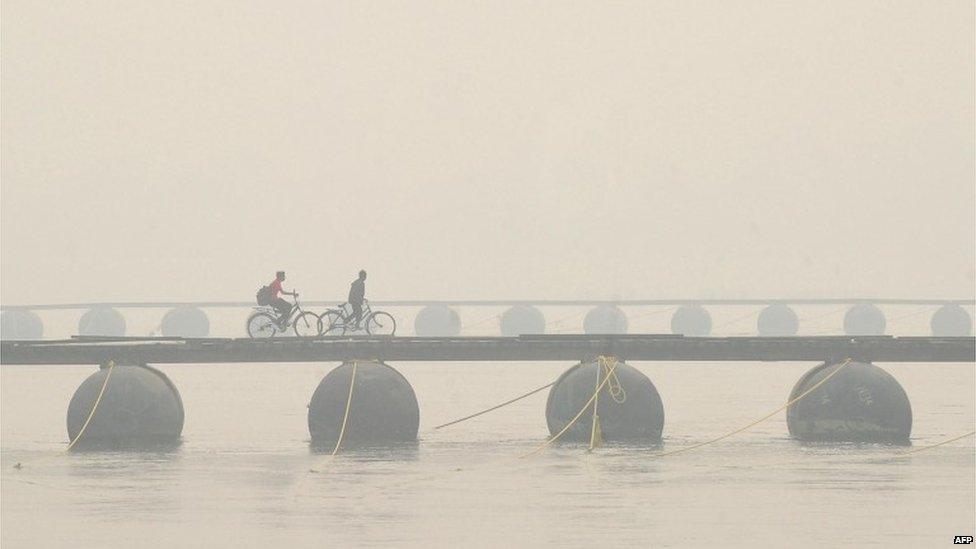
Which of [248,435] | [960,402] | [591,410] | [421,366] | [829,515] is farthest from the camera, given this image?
[421,366]

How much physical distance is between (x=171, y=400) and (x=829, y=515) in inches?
732

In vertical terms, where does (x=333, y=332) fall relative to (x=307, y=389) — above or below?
above

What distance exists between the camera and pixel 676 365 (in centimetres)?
15212

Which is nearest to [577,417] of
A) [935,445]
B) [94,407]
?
[935,445]

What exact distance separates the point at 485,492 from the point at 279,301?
15950 mm

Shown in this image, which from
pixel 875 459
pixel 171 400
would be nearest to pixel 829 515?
pixel 875 459

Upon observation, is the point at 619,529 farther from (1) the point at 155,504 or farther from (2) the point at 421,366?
(2) the point at 421,366

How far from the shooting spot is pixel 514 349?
41.1m

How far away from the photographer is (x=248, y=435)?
47906 millimetres

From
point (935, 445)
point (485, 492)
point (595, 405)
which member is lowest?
point (935, 445)

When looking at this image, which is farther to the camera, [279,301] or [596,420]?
[279,301]

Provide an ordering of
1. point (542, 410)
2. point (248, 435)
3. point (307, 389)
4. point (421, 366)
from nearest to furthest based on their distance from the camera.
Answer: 1. point (248, 435)
2. point (542, 410)
3. point (307, 389)
4. point (421, 366)

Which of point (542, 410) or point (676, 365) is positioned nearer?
point (542, 410)

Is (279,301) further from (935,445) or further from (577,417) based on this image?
(935,445)
